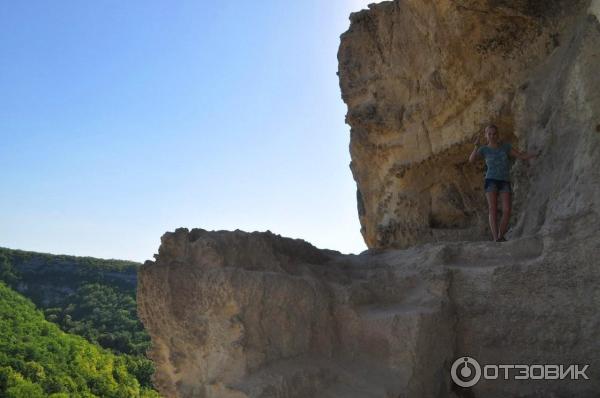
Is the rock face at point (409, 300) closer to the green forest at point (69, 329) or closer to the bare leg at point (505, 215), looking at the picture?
the bare leg at point (505, 215)

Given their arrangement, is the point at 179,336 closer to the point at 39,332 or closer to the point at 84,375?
the point at 84,375

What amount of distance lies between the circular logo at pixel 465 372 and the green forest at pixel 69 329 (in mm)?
31632

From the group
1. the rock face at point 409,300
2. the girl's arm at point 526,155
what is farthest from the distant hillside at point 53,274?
the girl's arm at point 526,155

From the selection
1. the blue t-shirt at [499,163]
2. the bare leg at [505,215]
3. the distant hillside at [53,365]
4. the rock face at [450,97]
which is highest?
the rock face at [450,97]

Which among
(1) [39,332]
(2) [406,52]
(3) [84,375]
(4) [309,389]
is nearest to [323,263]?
(4) [309,389]

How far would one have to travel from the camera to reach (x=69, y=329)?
47.4 meters

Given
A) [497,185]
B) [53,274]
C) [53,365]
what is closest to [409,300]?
[497,185]

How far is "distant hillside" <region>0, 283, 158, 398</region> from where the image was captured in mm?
32125

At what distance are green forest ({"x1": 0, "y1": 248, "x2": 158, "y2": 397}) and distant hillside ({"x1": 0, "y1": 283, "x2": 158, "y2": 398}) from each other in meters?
0.06

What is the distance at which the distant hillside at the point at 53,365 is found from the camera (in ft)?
105

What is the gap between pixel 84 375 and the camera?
36719 millimetres

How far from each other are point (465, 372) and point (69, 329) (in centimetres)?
5051

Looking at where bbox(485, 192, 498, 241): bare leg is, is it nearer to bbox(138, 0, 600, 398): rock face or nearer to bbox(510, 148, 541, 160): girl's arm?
bbox(138, 0, 600, 398): rock face

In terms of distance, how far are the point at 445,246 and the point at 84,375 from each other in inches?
1523
